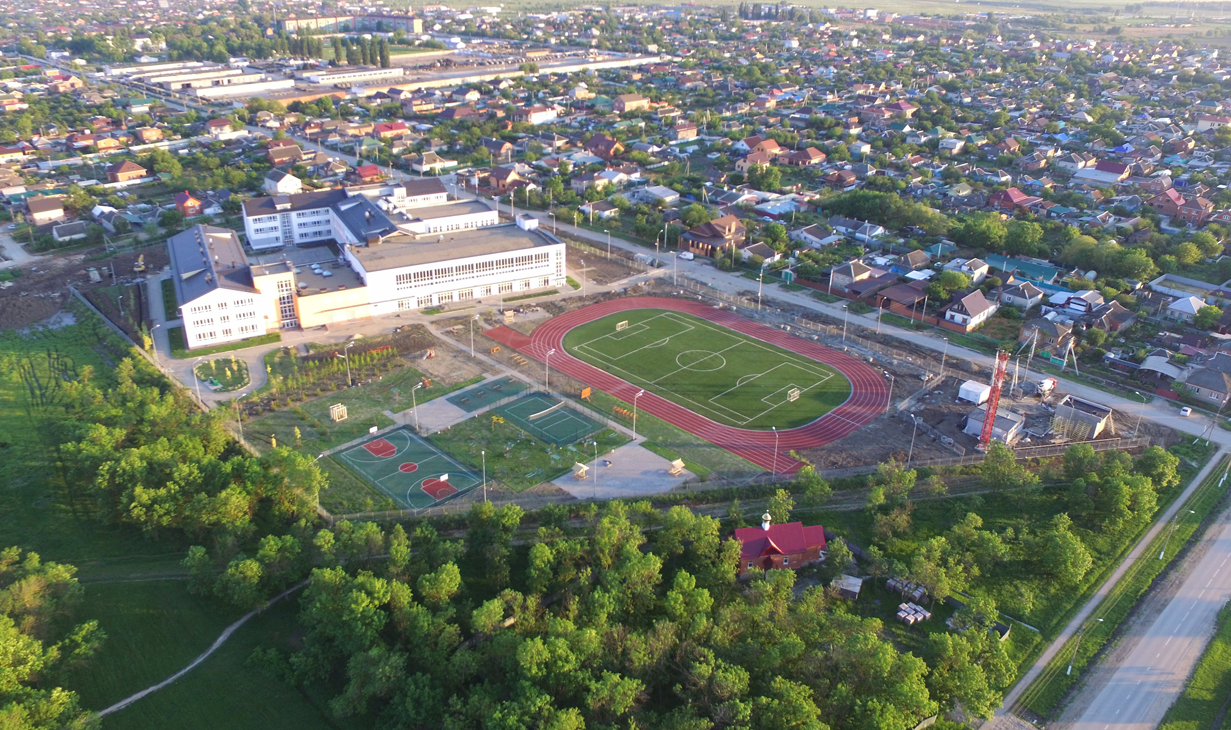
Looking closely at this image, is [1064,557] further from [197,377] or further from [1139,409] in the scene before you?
[197,377]

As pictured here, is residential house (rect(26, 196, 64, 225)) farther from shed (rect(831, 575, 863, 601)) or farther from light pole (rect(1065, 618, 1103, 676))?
light pole (rect(1065, 618, 1103, 676))

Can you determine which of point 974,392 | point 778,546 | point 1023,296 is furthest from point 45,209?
point 1023,296

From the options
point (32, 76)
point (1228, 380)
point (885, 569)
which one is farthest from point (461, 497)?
point (32, 76)

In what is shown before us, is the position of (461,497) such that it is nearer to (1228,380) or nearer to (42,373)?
(42,373)

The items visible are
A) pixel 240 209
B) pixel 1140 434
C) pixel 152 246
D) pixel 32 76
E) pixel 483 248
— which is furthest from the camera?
pixel 32 76

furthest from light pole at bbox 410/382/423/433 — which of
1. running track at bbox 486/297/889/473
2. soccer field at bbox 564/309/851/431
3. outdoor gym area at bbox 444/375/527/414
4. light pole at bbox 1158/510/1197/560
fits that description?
light pole at bbox 1158/510/1197/560
